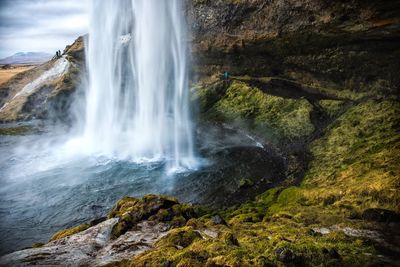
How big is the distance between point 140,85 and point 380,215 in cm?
3173

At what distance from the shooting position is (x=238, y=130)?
39188 millimetres

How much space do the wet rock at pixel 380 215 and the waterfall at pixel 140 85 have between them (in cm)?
1761

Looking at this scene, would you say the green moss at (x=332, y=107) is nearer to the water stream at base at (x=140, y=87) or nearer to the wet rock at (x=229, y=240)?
the water stream at base at (x=140, y=87)

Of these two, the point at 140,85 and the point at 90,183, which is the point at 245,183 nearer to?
the point at 90,183

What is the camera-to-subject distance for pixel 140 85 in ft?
137

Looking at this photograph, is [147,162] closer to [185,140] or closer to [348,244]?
[185,140]

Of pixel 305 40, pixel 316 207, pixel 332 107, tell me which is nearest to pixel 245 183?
pixel 316 207

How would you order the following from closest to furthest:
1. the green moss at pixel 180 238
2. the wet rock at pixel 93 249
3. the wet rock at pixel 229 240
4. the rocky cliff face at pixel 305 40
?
the wet rock at pixel 93 249, the wet rock at pixel 229 240, the green moss at pixel 180 238, the rocky cliff face at pixel 305 40

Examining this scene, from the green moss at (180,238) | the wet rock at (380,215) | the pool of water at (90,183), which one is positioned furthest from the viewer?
the pool of water at (90,183)

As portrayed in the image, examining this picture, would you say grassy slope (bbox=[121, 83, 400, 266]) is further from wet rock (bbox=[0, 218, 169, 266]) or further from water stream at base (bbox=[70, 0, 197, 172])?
water stream at base (bbox=[70, 0, 197, 172])

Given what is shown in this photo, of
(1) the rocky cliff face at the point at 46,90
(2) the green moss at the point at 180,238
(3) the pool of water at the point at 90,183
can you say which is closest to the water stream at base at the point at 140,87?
(3) the pool of water at the point at 90,183

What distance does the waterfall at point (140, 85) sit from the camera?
123ft

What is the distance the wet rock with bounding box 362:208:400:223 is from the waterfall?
17.6m

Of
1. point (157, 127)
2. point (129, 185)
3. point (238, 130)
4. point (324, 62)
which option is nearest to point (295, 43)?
point (324, 62)
